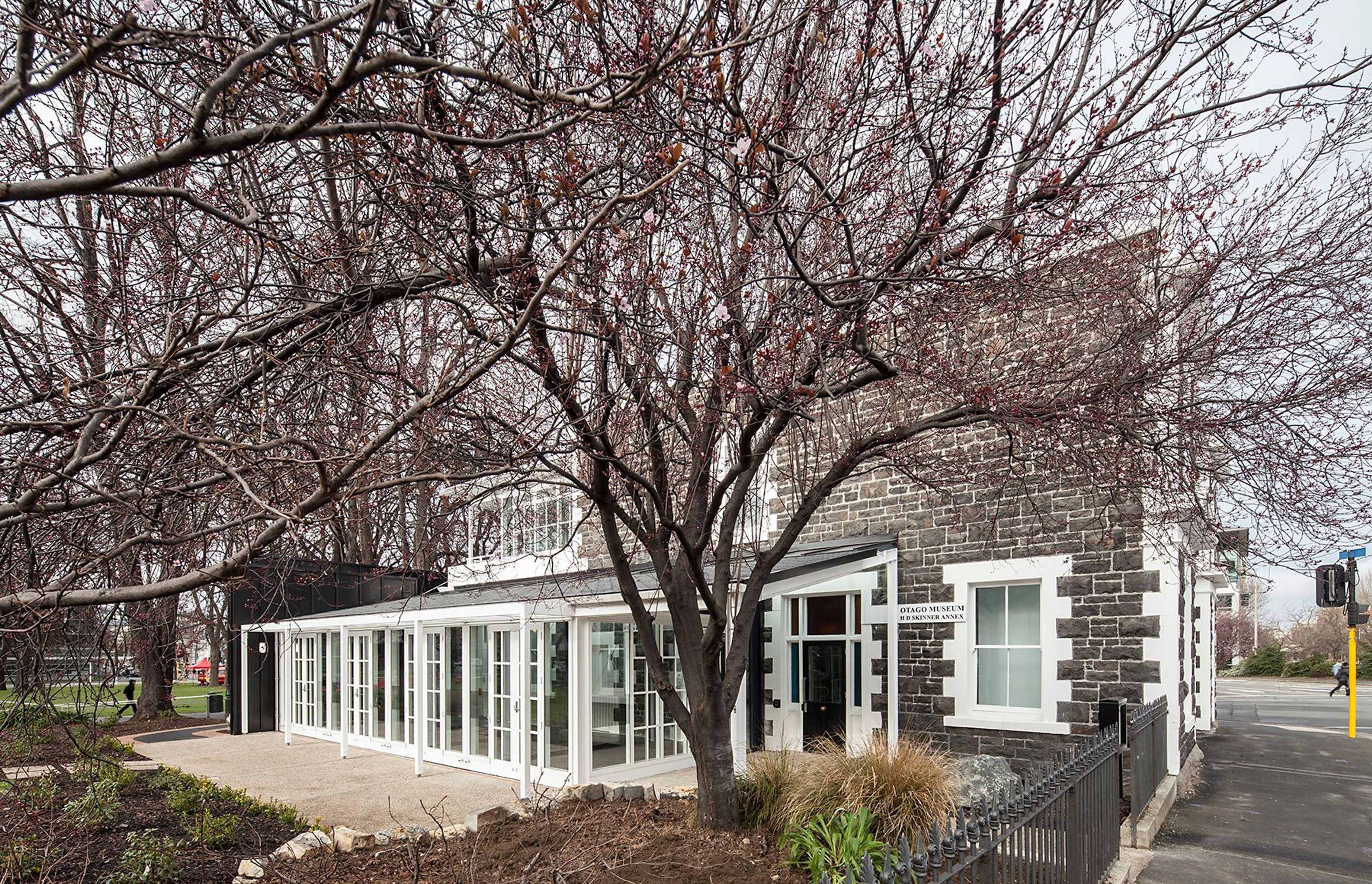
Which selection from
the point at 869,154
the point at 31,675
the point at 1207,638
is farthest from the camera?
the point at 1207,638

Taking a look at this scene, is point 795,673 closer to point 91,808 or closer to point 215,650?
point 91,808

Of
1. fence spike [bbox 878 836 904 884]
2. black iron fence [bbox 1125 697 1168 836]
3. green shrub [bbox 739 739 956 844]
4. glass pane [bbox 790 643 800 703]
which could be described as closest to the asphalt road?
black iron fence [bbox 1125 697 1168 836]

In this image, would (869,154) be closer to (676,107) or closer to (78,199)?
(676,107)

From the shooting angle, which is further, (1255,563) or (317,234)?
(1255,563)

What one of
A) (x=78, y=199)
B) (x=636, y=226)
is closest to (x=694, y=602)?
(x=636, y=226)

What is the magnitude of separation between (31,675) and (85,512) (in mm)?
844

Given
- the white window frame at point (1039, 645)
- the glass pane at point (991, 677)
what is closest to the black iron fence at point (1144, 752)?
the white window frame at point (1039, 645)

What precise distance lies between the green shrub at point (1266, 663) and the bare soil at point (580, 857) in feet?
156

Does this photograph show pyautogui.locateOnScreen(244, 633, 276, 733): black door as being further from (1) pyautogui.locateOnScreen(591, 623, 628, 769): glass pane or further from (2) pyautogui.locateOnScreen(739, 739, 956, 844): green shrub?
(2) pyautogui.locateOnScreen(739, 739, 956, 844): green shrub

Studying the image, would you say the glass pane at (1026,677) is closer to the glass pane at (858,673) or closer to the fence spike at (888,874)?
the glass pane at (858,673)

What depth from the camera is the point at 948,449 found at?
37.9 feet

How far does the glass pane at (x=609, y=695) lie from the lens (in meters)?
11.6

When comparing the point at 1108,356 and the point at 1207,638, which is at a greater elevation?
the point at 1108,356

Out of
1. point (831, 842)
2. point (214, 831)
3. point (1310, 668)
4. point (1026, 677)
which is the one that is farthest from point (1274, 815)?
→ point (1310, 668)
